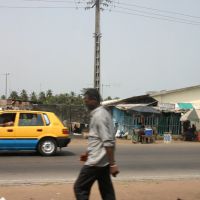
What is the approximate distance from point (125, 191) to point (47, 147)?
25.3 ft

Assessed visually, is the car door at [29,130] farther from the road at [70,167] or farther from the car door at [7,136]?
the road at [70,167]

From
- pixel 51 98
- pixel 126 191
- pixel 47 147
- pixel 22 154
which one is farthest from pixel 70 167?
pixel 51 98

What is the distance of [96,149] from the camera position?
5.89 meters

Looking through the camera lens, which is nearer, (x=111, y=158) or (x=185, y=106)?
(x=111, y=158)

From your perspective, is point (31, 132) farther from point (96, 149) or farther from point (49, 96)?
point (49, 96)

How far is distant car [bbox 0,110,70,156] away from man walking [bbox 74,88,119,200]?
10115 millimetres

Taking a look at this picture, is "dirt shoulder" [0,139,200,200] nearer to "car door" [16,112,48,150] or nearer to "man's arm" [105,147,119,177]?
"man's arm" [105,147,119,177]

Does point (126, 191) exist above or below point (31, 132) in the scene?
below

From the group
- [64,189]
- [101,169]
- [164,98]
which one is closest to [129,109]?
[164,98]

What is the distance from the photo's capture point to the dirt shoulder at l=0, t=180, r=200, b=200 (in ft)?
27.0

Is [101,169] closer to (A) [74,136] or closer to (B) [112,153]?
(B) [112,153]

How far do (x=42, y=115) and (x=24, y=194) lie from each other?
8.19 meters

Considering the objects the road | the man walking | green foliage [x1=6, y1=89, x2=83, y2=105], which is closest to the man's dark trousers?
the man walking

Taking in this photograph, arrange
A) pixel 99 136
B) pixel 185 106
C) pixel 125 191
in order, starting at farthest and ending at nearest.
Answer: pixel 185 106 < pixel 125 191 < pixel 99 136
